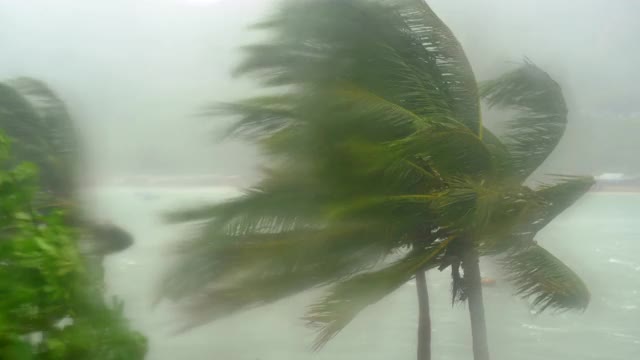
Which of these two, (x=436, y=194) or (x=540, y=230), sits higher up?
(x=436, y=194)

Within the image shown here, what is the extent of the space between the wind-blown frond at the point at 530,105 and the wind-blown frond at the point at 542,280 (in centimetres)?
98

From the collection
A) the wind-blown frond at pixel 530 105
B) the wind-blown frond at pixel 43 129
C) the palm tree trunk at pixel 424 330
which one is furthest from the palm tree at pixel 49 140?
the wind-blown frond at pixel 530 105

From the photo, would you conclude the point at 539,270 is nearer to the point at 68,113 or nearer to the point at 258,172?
the point at 258,172

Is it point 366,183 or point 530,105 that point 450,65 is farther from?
point 366,183

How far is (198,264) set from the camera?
A: 623cm

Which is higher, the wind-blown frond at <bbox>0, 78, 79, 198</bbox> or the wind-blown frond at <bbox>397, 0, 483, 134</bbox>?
the wind-blown frond at <bbox>397, 0, 483, 134</bbox>

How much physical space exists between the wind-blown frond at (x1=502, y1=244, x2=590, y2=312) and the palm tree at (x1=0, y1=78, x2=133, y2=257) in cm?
365

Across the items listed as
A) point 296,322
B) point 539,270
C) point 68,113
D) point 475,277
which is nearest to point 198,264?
point 296,322

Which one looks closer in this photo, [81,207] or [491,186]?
[81,207]

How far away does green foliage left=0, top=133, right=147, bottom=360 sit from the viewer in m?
3.34

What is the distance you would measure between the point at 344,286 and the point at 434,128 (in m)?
1.61

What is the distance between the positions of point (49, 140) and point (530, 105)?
464cm

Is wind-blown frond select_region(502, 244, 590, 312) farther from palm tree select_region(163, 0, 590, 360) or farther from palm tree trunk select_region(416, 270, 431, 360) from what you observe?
palm tree trunk select_region(416, 270, 431, 360)

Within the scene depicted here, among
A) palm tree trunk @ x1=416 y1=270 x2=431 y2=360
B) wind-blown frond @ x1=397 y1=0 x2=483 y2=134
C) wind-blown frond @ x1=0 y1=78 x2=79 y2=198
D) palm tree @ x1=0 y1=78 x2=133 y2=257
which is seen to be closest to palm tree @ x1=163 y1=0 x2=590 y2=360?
wind-blown frond @ x1=397 y1=0 x2=483 y2=134
